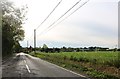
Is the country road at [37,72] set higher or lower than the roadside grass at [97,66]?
lower

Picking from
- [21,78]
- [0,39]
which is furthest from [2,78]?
[0,39]

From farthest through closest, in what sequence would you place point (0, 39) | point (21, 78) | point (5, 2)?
point (0, 39) < point (5, 2) < point (21, 78)

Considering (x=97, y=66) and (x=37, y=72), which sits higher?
(x=97, y=66)

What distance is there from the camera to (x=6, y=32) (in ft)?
234

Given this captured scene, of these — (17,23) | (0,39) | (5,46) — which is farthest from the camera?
(5,46)

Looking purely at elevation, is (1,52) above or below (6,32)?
below

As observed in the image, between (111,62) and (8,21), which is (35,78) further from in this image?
(8,21)

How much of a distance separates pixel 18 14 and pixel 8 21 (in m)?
3.14

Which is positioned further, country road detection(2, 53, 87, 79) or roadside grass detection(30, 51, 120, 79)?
roadside grass detection(30, 51, 120, 79)

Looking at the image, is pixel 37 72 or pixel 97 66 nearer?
pixel 37 72

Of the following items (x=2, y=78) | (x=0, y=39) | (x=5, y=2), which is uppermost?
(x=5, y=2)

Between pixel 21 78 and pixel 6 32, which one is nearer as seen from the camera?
pixel 21 78

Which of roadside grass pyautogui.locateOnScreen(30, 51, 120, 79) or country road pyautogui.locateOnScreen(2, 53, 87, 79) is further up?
roadside grass pyautogui.locateOnScreen(30, 51, 120, 79)

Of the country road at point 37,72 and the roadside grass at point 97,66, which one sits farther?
the roadside grass at point 97,66
